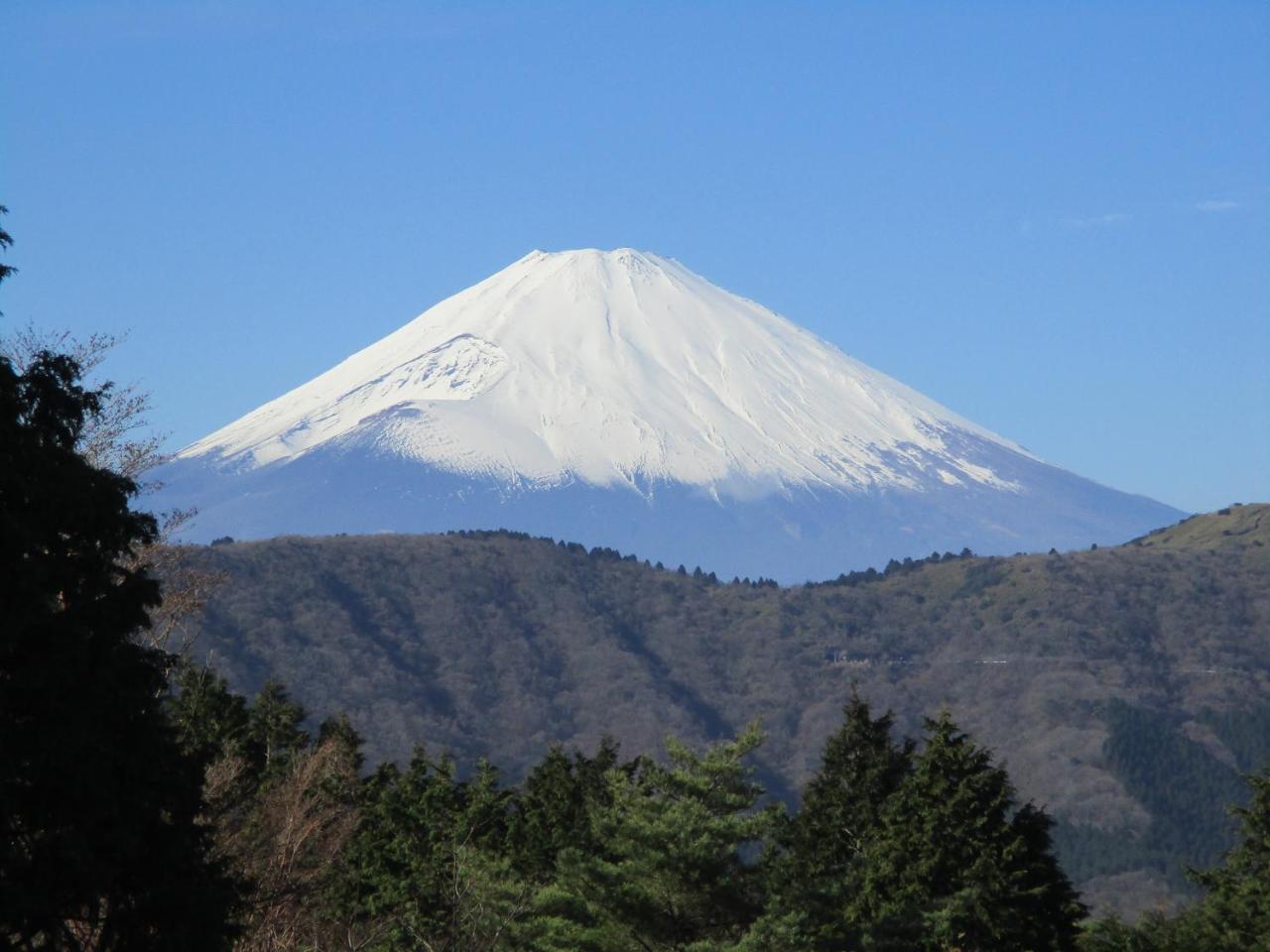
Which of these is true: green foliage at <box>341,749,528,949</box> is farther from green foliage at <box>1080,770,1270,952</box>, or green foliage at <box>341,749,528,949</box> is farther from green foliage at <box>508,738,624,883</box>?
green foliage at <box>1080,770,1270,952</box>

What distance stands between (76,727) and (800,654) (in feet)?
549

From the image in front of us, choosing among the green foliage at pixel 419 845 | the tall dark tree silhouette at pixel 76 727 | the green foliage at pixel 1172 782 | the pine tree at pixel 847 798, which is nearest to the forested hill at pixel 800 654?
the green foliage at pixel 1172 782

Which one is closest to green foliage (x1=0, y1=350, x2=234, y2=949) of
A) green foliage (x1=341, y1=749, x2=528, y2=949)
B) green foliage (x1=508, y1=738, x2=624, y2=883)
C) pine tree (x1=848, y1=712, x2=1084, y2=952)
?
pine tree (x1=848, y1=712, x2=1084, y2=952)

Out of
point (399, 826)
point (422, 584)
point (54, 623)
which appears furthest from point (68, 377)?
point (422, 584)

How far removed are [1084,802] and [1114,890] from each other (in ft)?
69.3

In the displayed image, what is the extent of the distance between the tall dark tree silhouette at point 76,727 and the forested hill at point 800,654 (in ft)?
364

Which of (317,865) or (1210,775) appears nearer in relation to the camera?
(317,865)

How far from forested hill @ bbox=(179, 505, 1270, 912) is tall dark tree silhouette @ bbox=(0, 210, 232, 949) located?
111 metres

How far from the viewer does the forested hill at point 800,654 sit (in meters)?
137

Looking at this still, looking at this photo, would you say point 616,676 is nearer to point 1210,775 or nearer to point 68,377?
point 1210,775

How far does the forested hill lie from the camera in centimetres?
13662

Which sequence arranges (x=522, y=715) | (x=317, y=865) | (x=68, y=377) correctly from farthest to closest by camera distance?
1. (x=522, y=715)
2. (x=317, y=865)
3. (x=68, y=377)

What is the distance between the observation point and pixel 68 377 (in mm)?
12406

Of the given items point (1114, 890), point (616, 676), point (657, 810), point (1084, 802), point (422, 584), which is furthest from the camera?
point (422, 584)
